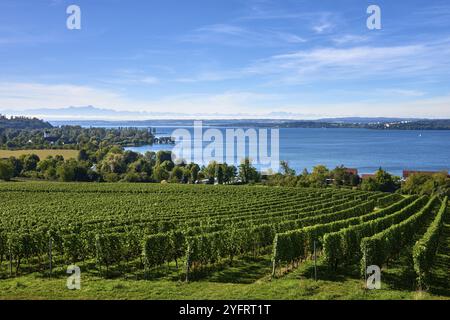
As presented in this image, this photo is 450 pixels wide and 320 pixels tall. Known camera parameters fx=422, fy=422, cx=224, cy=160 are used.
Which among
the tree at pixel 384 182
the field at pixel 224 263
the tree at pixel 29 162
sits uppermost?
the tree at pixel 29 162

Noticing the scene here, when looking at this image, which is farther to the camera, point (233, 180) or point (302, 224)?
point (233, 180)

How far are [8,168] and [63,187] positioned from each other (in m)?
28.5

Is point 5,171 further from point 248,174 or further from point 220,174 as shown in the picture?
point 248,174

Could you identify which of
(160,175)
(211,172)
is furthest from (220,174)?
(160,175)

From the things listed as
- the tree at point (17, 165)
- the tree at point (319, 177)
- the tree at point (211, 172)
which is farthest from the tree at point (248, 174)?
the tree at point (17, 165)

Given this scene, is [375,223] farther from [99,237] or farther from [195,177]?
[195,177]

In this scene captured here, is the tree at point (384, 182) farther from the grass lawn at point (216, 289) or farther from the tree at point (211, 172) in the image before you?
the grass lawn at point (216, 289)

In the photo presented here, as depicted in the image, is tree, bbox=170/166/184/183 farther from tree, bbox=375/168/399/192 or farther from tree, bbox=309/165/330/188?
tree, bbox=375/168/399/192

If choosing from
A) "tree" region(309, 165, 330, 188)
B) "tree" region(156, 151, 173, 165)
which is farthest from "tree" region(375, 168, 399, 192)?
"tree" region(156, 151, 173, 165)

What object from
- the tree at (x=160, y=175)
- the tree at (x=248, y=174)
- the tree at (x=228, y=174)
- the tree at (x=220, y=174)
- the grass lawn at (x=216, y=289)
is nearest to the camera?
the grass lawn at (x=216, y=289)

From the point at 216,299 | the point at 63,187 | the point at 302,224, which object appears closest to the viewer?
the point at 216,299

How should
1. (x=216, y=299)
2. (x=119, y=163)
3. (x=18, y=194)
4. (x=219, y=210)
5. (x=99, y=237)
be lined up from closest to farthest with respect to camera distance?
(x=216, y=299) → (x=99, y=237) → (x=219, y=210) → (x=18, y=194) → (x=119, y=163)

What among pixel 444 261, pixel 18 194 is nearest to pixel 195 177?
pixel 18 194

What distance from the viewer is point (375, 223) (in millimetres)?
28031
